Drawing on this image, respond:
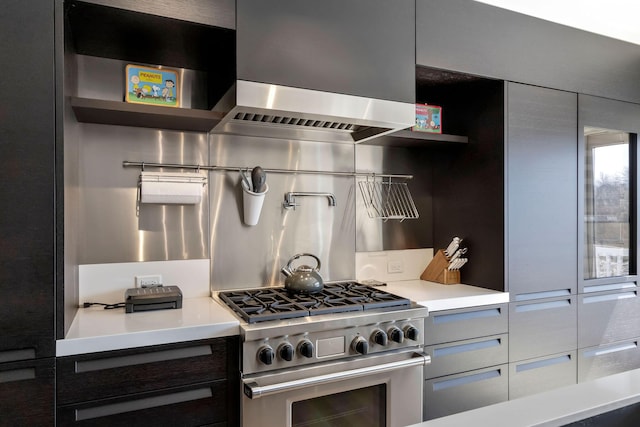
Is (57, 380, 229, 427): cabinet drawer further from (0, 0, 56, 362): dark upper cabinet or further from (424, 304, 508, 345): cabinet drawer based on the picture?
(424, 304, 508, 345): cabinet drawer

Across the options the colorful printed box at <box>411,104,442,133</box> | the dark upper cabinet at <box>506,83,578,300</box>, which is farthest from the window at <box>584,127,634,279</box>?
the colorful printed box at <box>411,104,442,133</box>

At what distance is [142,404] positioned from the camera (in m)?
1.39

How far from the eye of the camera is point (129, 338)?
1354mm

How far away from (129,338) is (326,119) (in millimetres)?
1122

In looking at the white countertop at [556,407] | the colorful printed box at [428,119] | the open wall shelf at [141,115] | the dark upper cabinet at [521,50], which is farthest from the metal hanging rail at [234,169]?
the white countertop at [556,407]

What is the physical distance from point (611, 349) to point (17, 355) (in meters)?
2.83

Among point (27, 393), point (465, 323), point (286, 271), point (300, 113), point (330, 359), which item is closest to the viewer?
point (27, 393)

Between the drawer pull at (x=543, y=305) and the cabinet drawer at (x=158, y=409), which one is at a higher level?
the drawer pull at (x=543, y=305)

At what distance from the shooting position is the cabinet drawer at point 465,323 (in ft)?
6.13

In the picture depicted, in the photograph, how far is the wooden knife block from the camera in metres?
2.31

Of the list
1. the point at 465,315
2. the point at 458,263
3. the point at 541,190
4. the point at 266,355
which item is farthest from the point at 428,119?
the point at 266,355

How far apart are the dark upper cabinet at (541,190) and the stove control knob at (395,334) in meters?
0.73

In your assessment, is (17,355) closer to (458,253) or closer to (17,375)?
(17,375)

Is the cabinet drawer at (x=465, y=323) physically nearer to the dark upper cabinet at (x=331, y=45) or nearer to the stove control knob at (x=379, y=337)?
the stove control knob at (x=379, y=337)
